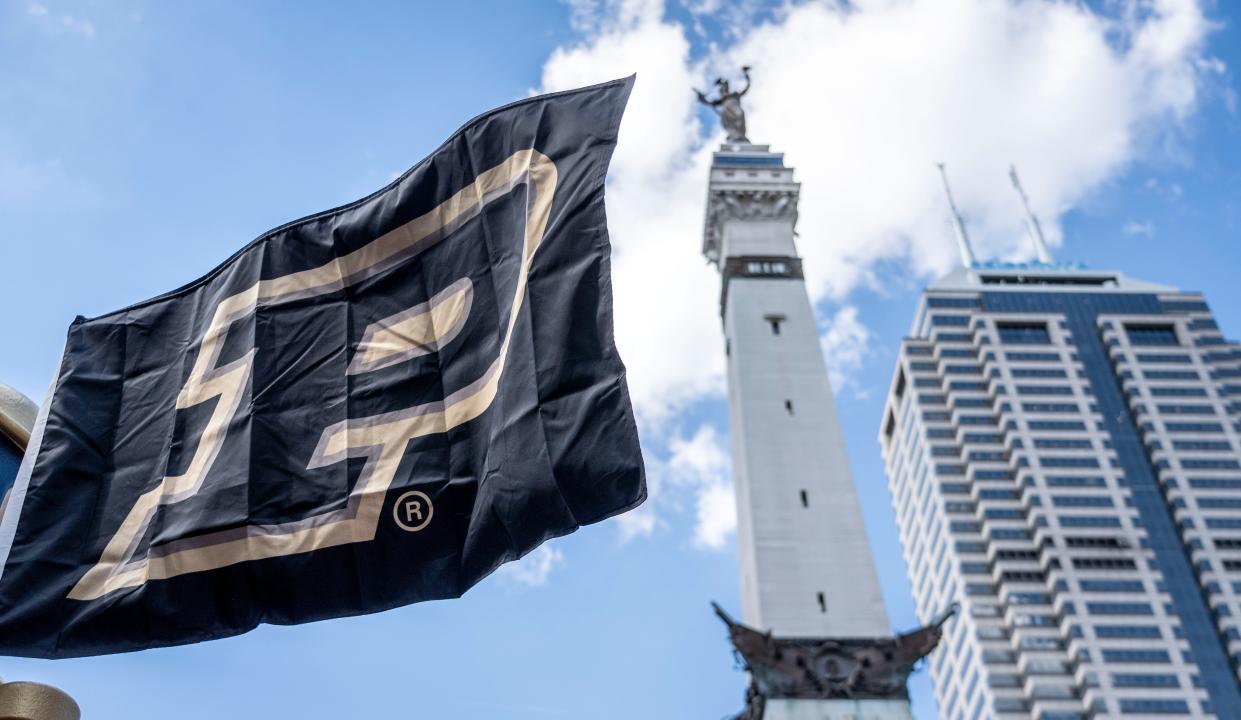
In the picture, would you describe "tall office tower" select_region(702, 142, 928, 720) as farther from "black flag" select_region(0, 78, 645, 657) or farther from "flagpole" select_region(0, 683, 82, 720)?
"flagpole" select_region(0, 683, 82, 720)

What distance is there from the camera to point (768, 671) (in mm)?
44531

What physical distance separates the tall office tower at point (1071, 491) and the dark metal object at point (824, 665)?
54402mm

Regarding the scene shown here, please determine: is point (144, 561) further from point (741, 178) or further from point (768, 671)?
point (741, 178)

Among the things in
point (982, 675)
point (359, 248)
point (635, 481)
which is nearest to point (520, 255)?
point (359, 248)

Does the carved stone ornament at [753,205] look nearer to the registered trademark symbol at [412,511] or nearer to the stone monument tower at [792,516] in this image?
the stone monument tower at [792,516]

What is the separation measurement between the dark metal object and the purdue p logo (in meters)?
39.0

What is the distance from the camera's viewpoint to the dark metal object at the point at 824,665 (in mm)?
44031

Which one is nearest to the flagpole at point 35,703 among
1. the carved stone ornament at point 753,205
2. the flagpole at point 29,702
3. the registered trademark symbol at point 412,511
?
the flagpole at point 29,702

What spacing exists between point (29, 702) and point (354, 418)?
2183mm

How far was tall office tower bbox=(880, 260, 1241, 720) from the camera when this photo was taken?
95938 mm

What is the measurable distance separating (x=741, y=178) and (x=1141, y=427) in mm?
59258

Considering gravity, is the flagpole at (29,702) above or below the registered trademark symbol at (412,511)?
below

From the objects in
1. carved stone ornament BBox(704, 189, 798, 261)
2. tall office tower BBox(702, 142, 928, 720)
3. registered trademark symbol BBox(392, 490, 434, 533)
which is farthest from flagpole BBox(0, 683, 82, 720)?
carved stone ornament BBox(704, 189, 798, 261)

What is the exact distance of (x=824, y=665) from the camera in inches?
1759
